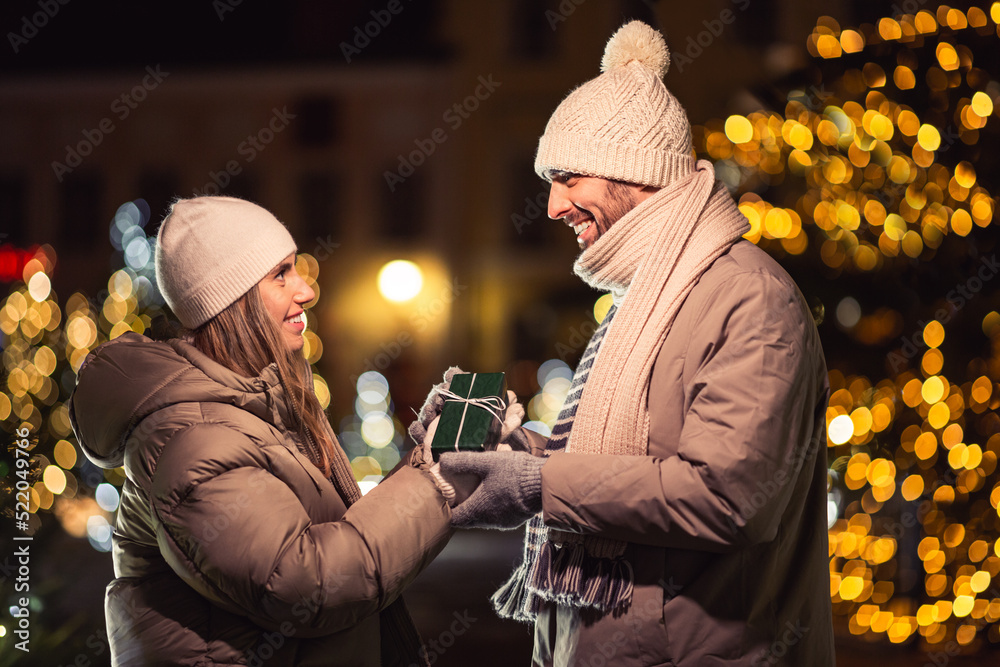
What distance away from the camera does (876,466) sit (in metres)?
4.29

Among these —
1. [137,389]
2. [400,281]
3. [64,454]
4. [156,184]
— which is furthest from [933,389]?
[156,184]

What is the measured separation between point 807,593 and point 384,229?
1015 inches

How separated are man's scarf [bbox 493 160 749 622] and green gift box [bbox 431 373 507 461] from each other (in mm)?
198

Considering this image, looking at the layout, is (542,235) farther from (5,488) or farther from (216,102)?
(5,488)

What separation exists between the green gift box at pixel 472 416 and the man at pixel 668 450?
5cm

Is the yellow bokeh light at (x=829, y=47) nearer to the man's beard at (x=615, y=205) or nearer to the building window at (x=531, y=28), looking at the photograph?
the man's beard at (x=615, y=205)

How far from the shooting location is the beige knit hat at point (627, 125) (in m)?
2.30

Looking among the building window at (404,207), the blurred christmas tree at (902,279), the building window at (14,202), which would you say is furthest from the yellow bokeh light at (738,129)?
the building window at (14,202)

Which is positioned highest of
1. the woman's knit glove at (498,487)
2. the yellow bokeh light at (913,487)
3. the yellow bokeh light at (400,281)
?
the woman's knit glove at (498,487)

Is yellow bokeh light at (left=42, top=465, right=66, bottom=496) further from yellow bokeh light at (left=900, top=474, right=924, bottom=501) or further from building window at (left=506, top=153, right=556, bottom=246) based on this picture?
building window at (left=506, top=153, right=556, bottom=246)

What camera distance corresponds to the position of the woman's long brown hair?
228cm

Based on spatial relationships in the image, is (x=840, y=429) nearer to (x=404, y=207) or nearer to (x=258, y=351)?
(x=258, y=351)

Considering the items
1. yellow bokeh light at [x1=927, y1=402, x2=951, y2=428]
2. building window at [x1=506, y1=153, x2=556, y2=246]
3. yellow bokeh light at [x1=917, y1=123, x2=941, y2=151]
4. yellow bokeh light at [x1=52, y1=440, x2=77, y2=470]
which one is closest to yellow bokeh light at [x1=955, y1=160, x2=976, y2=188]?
yellow bokeh light at [x1=917, y1=123, x2=941, y2=151]

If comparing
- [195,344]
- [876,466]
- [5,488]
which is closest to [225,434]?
[195,344]
